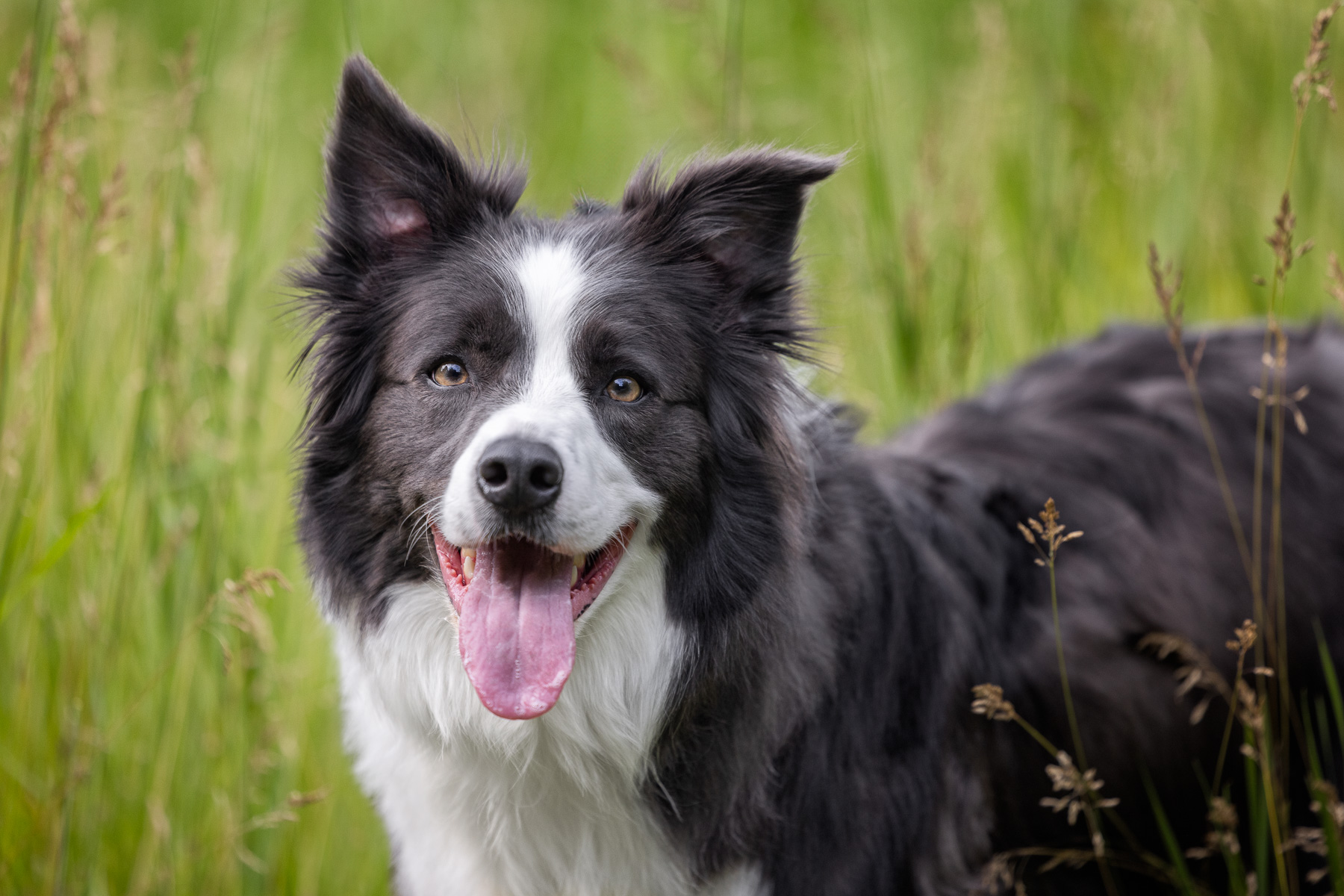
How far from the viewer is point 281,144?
7355mm

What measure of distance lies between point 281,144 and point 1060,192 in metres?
4.83

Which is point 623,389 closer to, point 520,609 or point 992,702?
point 520,609

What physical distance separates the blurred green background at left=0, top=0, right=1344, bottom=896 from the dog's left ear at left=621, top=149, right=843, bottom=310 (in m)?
0.28

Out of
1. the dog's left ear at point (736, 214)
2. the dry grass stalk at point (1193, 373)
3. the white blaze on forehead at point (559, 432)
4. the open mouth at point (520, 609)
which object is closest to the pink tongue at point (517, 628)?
the open mouth at point (520, 609)

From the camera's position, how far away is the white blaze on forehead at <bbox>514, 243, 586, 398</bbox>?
266cm

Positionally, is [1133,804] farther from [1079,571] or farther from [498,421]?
[498,421]

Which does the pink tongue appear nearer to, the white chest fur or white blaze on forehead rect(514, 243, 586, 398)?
the white chest fur

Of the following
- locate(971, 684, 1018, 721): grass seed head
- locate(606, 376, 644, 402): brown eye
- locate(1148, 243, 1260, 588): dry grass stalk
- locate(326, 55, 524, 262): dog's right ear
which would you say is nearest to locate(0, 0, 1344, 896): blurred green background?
locate(326, 55, 524, 262): dog's right ear

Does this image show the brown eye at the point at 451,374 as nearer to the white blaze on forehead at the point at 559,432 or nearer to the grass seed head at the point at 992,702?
the white blaze on forehead at the point at 559,432

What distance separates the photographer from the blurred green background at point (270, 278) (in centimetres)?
328

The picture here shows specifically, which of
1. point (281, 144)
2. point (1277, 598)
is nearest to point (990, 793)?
point (1277, 598)

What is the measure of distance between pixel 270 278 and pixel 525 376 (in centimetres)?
329

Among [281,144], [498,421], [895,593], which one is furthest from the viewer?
[281,144]

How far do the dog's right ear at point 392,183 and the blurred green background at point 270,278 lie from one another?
23 centimetres
